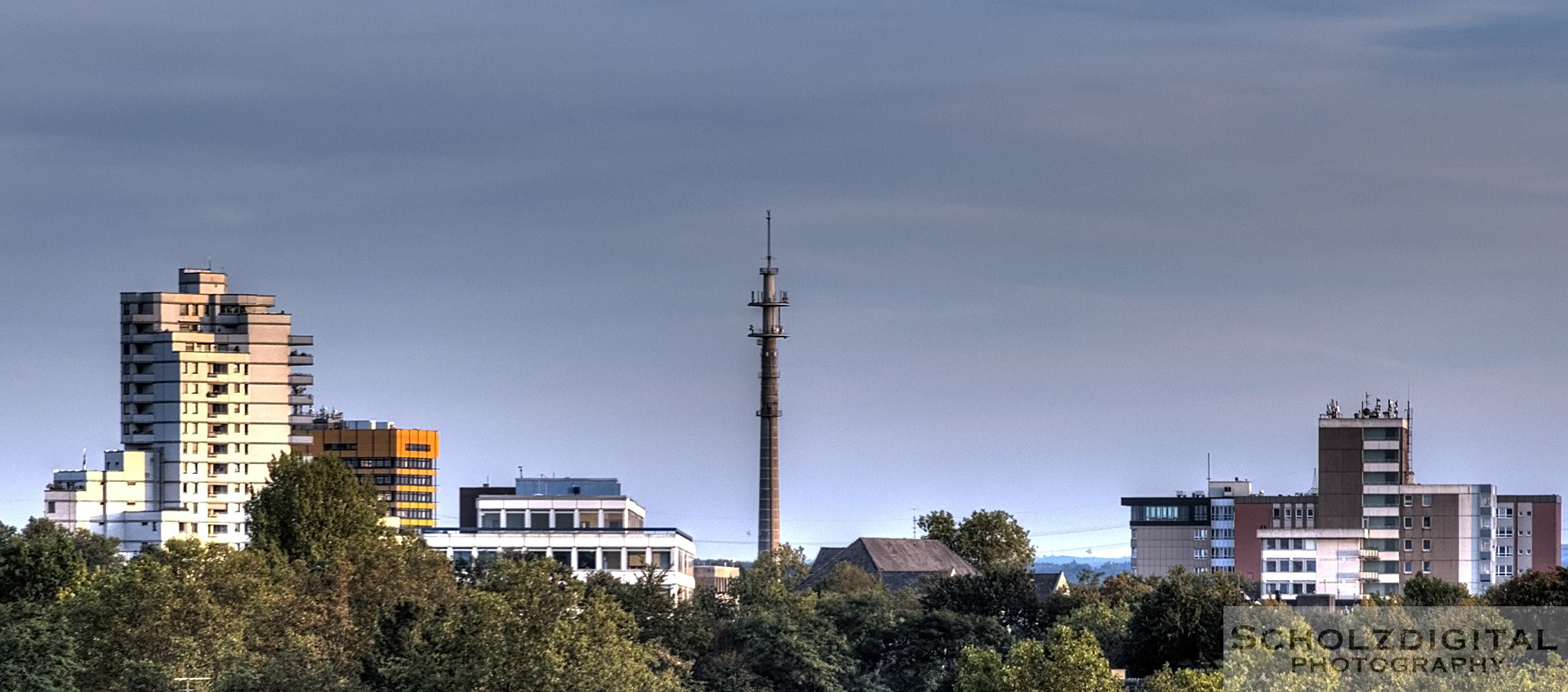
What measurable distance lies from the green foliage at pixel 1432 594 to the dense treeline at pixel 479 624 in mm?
354

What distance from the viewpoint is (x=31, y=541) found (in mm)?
113438

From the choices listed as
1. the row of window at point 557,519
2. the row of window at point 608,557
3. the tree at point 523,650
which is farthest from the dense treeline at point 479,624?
the row of window at point 557,519

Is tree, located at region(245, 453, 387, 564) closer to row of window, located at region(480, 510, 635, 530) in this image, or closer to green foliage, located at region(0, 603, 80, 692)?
green foliage, located at region(0, 603, 80, 692)

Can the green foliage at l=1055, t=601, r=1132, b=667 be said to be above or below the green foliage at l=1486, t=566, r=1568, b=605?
below

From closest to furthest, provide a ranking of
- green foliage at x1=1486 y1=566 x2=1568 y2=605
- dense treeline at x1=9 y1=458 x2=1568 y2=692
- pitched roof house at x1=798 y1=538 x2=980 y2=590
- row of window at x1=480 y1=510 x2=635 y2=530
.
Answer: dense treeline at x1=9 y1=458 x2=1568 y2=692 → green foliage at x1=1486 y1=566 x2=1568 y2=605 → row of window at x1=480 y1=510 x2=635 y2=530 → pitched roof house at x1=798 y1=538 x2=980 y2=590

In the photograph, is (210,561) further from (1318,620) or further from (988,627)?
(988,627)

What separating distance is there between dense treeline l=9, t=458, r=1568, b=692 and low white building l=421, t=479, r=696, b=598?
16025mm

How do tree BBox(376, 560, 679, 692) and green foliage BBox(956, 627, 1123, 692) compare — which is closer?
tree BBox(376, 560, 679, 692)

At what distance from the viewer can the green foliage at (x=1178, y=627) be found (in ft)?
411

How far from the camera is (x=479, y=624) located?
83562 mm

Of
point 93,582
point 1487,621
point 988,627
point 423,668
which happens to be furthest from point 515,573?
point 988,627

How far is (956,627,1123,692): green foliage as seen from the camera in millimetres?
81188

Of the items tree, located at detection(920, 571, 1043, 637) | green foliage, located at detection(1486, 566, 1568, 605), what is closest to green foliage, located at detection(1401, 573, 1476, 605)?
green foliage, located at detection(1486, 566, 1568, 605)

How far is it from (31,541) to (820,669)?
1600 inches
